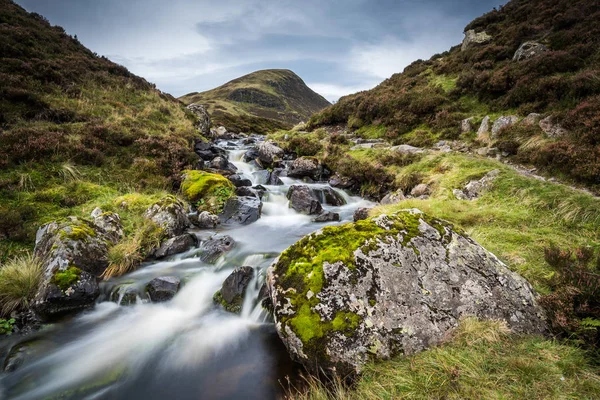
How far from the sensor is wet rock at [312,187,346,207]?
42.4 ft

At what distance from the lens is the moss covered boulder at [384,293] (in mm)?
3580

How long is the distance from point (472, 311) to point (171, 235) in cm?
809

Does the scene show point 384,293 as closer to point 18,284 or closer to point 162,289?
point 162,289

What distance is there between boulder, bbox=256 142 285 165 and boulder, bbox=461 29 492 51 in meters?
20.0

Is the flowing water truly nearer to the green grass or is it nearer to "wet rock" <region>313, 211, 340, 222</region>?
the green grass

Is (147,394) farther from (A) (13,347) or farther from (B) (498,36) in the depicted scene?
(B) (498,36)

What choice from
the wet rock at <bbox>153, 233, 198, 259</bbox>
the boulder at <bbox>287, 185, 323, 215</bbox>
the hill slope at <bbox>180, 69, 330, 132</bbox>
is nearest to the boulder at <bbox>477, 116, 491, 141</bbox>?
the boulder at <bbox>287, 185, 323, 215</bbox>

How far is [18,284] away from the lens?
5.13 metres

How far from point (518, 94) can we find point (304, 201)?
42.1 feet

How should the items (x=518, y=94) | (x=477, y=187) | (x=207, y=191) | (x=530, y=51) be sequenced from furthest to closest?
(x=530, y=51) < (x=518, y=94) < (x=207, y=191) < (x=477, y=187)

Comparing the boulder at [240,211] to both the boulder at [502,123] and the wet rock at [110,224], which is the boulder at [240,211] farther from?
the boulder at [502,123]

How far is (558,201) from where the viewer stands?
6.92 meters

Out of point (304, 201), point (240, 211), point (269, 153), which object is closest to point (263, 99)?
point (269, 153)

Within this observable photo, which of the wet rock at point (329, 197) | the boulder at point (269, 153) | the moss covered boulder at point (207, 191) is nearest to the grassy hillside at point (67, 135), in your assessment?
the moss covered boulder at point (207, 191)
